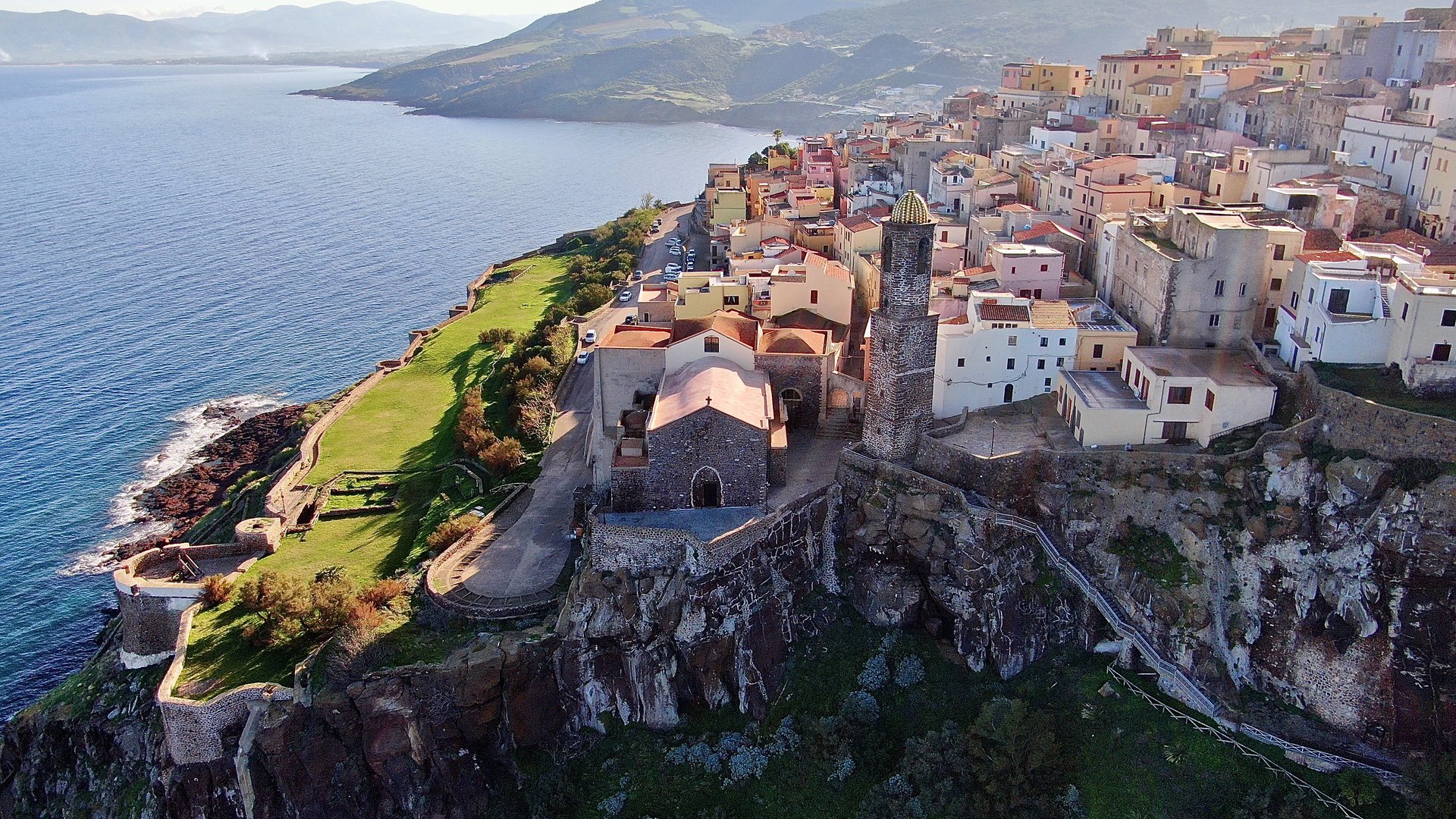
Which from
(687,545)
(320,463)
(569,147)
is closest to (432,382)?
(320,463)

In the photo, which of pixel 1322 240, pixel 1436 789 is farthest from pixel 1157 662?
pixel 1322 240

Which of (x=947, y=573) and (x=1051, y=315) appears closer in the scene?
(x=947, y=573)

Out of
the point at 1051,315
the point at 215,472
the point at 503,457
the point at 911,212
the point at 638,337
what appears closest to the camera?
the point at 911,212

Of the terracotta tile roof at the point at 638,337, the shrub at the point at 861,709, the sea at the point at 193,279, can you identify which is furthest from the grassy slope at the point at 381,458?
the shrub at the point at 861,709

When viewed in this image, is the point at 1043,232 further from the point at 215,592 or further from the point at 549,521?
the point at 215,592

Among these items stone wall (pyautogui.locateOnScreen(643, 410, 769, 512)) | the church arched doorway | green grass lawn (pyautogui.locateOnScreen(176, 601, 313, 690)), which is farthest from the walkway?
green grass lawn (pyautogui.locateOnScreen(176, 601, 313, 690))

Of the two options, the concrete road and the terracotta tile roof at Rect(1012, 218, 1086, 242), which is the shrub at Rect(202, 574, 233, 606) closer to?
the concrete road

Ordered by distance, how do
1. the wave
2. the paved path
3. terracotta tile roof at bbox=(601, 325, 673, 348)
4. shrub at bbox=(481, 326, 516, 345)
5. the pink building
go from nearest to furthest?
the paved path
terracotta tile roof at bbox=(601, 325, 673, 348)
the pink building
the wave
shrub at bbox=(481, 326, 516, 345)
